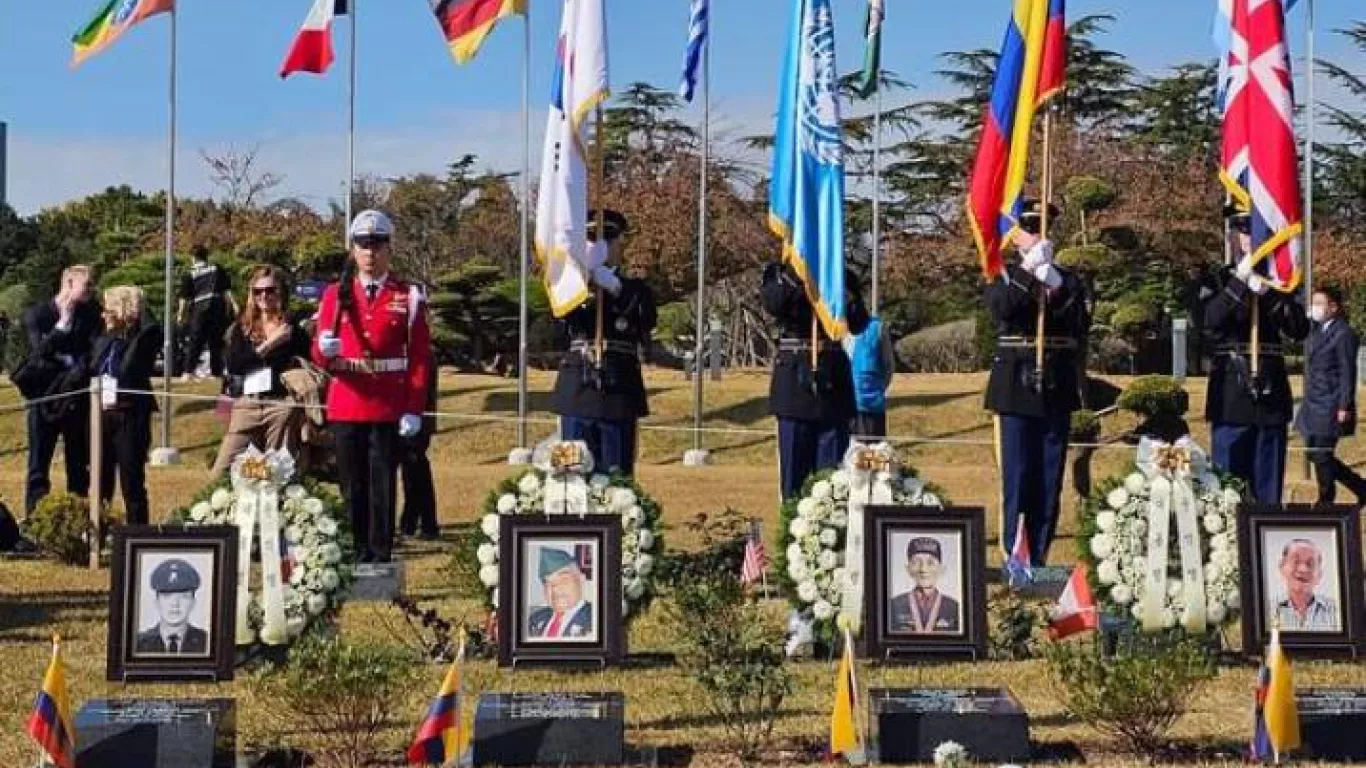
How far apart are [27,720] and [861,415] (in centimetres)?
877

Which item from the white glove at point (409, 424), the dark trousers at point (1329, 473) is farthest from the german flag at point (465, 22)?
the dark trousers at point (1329, 473)

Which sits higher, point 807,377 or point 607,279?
point 607,279

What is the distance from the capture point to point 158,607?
22.9 ft

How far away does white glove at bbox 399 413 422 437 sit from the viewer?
10.0 m

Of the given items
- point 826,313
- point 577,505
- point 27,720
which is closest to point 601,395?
point 826,313

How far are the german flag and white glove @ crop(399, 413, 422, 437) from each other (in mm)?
3444

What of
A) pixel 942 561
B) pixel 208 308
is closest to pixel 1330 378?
pixel 942 561

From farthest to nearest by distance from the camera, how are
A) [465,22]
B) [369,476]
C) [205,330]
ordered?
[205,330] < [465,22] < [369,476]

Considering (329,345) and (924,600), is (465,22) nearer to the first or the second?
(329,345)

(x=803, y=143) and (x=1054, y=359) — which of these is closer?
(x=803, y=143)

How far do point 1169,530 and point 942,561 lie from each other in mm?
1229

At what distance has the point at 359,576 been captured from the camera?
31.4 ft

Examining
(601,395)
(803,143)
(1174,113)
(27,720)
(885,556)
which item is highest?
(1174,113)

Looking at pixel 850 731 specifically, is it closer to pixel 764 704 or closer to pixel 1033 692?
pixel 764 704
